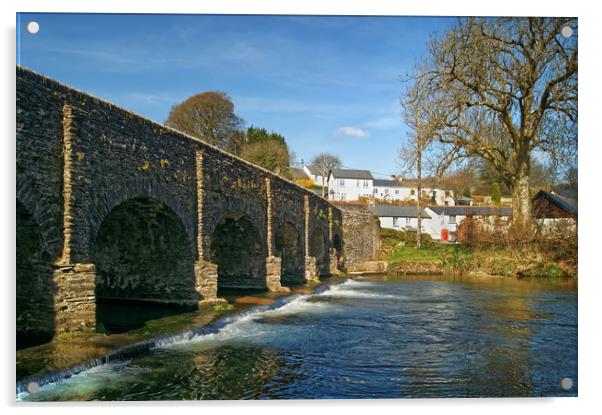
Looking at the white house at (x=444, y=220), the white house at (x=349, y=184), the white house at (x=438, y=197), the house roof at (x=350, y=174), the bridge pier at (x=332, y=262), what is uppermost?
the house roof at (x=350, y=174)

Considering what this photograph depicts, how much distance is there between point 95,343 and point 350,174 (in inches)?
2105

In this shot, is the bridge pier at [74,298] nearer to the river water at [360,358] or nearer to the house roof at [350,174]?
the river water at [360,358]

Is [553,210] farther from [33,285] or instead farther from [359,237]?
[359,237]

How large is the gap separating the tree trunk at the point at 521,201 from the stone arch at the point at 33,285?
1252 cm

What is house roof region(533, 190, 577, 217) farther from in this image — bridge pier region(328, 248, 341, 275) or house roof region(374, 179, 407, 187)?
house roof region(374, 179, 407, 187)

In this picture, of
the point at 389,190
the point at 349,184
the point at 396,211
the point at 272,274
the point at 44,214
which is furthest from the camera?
the point at 389,190

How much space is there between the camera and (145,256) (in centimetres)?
1581

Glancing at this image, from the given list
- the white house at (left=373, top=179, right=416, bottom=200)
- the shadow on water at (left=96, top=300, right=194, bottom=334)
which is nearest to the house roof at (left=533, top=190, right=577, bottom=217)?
the shadow on water at (left=96, top=300, right=194, bottom=334)

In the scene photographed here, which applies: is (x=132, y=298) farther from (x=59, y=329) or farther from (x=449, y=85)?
(x=449, y=85)

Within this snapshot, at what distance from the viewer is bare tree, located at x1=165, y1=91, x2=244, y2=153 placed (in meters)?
24.2

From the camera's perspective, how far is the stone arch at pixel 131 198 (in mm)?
10812

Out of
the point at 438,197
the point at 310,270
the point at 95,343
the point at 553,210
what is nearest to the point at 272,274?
the point at 310,270

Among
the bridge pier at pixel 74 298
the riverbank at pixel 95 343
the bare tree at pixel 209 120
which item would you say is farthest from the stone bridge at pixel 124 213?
the bare tree at pixel 209 120

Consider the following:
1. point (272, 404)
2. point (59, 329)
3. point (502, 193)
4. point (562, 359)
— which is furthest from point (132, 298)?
point (502, 193)
